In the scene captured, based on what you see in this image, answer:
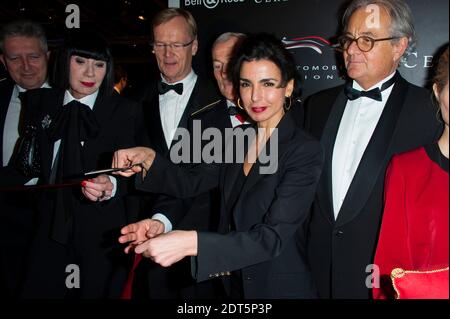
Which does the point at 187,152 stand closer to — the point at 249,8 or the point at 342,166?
the point at 342,166

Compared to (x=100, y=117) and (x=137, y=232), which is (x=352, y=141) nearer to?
(x=137, y=232)

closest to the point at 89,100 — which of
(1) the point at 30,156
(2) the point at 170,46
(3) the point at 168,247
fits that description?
(1) the point at 30,156

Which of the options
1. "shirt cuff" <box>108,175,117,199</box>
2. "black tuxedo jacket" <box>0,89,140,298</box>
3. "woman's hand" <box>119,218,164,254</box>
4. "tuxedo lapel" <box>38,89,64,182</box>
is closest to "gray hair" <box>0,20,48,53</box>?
"tuxedo lapel" <box>38,89,64,182</box>

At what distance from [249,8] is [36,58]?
3.67 feet

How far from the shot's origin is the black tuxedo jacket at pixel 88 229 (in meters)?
2.08

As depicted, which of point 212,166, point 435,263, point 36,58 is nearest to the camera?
point 435,263

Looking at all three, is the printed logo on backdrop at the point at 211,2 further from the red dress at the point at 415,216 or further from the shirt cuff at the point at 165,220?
the red dress at the point at 415,216

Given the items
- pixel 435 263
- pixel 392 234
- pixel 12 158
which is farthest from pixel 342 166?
pixel 12 158

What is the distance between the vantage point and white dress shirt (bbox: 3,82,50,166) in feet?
7.85

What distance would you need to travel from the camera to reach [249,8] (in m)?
2.53

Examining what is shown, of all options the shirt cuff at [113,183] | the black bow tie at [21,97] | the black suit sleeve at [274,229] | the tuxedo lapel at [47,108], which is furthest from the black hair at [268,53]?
the black bow tie at [21,97]

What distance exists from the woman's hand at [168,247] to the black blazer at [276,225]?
0.08 meters

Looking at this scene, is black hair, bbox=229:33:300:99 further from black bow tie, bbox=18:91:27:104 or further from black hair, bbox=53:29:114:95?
black bow tie, bbox=18:91:27:104

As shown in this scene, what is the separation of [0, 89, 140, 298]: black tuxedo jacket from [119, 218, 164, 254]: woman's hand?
0.63 m
